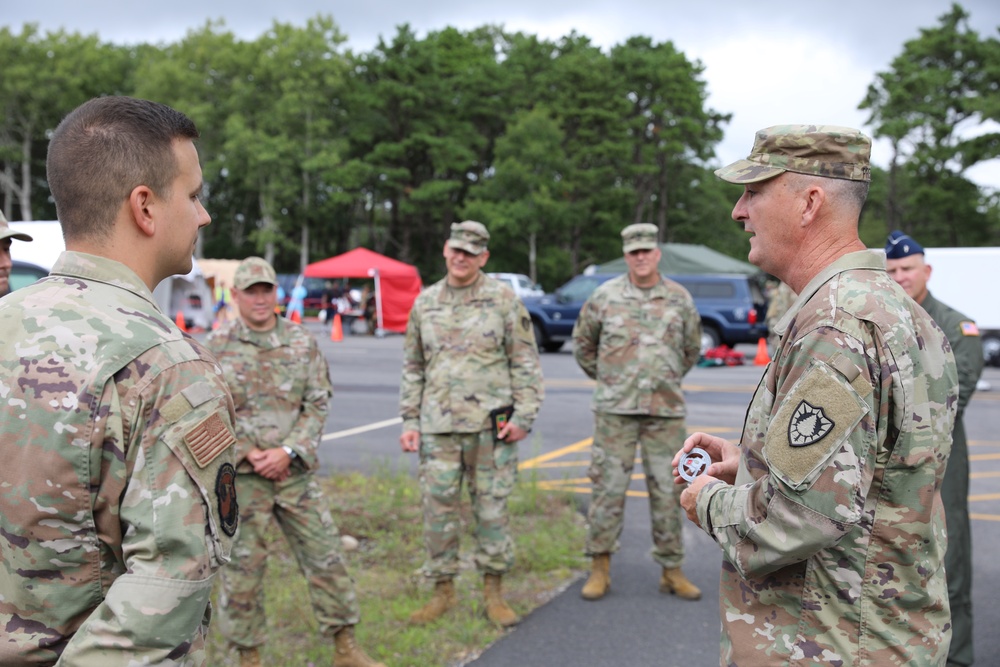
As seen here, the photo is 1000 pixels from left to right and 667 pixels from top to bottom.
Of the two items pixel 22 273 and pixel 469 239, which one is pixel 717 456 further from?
pixel 22 273

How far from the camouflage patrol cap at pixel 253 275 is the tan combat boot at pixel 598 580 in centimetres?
256

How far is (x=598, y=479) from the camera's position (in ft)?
17.0

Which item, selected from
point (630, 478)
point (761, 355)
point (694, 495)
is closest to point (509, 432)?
point (630, 478)

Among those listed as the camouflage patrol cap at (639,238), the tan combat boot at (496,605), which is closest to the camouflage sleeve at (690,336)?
the camouflage patrol cap at (639,238)

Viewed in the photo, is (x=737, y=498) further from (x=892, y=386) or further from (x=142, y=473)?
(x=142, y=473)

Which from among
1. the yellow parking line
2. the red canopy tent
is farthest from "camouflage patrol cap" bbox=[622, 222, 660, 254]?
the red canopy tent

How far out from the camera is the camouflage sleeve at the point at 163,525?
147 cm

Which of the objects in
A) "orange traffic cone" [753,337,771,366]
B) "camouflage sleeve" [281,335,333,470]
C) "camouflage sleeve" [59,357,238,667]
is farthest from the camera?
"orange traffic cone" [753,337,771,366]

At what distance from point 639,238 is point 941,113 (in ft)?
113

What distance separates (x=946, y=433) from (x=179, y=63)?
155 ft

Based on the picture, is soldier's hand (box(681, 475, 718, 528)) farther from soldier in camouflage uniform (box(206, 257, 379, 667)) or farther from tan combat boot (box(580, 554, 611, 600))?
tan combat boot (box(580, 554, 611, 600))

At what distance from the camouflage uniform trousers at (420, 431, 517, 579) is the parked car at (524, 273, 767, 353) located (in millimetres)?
13819

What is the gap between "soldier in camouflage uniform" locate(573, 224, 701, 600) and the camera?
497cm

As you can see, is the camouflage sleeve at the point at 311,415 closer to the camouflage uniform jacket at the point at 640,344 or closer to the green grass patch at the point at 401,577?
the green grass patch at the point at 401,577
